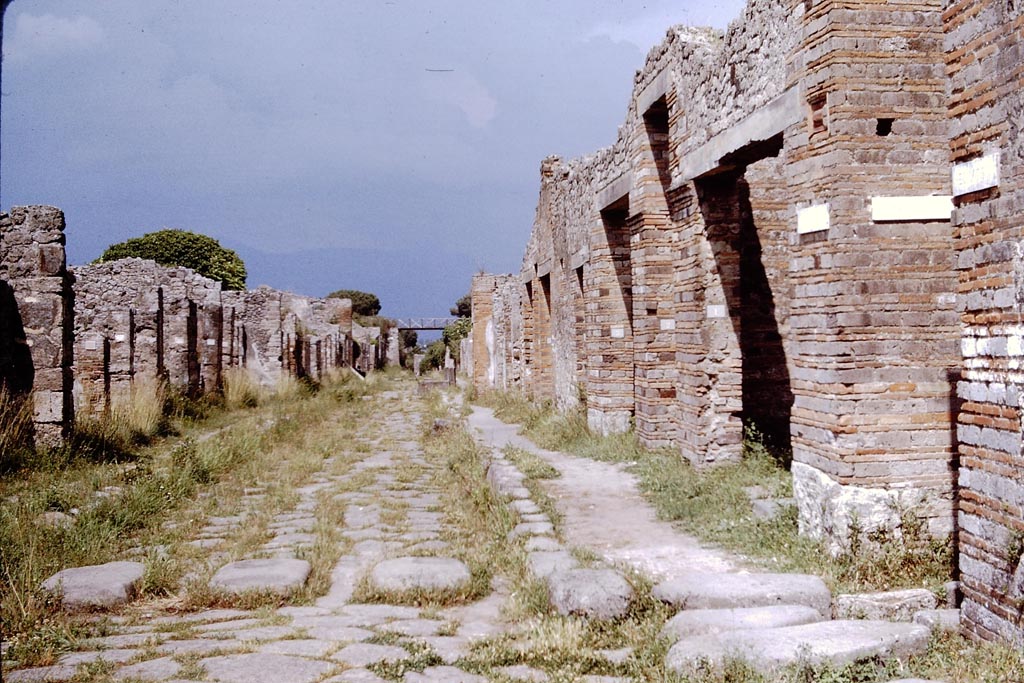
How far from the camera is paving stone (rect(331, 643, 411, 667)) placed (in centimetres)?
395

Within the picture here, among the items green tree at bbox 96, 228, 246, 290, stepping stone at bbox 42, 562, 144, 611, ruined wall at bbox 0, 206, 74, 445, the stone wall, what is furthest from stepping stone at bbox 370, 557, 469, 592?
green tree at bbox 96, 228, 246, 290

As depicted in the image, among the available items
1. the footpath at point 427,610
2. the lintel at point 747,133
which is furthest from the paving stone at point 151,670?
the lintel at point 747,133

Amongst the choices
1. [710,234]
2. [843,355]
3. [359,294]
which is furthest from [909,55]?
[359,294]

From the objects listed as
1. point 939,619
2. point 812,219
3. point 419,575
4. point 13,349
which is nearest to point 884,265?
point 812,219

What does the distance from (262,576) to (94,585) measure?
98 cm

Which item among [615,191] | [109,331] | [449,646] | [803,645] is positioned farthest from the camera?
[109,331]

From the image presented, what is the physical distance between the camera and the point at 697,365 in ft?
29.1

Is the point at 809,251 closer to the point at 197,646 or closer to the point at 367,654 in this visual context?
the point at 367,654

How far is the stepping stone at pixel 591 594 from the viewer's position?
4.52 metres

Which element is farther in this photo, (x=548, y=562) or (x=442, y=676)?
(x=548, y=562)

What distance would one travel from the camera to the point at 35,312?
1006 cm

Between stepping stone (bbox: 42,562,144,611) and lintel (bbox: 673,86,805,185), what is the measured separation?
565 centimetres

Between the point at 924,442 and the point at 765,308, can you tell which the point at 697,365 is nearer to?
the point at 765,308

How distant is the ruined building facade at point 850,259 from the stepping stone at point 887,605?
38 cm
